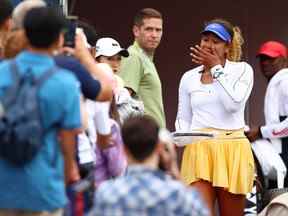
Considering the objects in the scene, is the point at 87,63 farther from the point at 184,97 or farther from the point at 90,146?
the point at 184,97

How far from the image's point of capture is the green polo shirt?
6.39 meters

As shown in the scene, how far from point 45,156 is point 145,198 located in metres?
0.62

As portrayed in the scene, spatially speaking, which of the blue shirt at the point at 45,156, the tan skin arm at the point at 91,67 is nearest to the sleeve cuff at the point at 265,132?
the tan skin arm at the point at 91,67

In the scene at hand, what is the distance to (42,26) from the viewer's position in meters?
4.10

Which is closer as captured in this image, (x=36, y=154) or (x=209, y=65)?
(x=36, y=154)

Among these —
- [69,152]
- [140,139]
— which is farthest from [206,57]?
[140,139]

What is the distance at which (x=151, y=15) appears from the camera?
22.0 ft

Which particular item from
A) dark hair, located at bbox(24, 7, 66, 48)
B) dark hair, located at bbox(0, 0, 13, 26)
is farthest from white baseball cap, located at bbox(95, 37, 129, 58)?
dark hair, located at bbox(24, 7, 66, 48)

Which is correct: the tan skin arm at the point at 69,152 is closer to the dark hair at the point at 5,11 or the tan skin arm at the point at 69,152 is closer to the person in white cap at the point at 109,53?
the dark hair at the point at 5,11

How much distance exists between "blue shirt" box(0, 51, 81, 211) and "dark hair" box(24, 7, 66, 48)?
0.07 meters

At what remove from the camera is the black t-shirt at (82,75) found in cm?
438

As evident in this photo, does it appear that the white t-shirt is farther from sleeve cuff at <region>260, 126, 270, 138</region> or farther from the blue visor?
sleeve cuff at <region>260, 126, 270, 138</region>

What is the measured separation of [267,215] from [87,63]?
1.91 m

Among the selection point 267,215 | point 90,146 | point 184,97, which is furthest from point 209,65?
point 90,146
